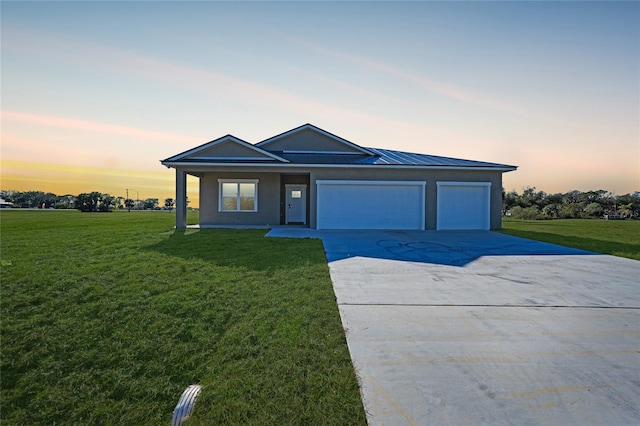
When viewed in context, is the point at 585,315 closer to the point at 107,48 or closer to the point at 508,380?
the point at 508,380

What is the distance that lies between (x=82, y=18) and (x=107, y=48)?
1.40 m

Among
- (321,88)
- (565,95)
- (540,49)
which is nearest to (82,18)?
(321,88)

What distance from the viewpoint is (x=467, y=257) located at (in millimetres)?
8805

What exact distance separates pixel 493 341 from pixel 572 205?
114ft

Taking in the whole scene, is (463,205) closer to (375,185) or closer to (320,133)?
(375,185)

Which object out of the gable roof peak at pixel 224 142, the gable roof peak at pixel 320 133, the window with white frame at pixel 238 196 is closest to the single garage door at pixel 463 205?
the gable roof peak at pixel 320 133

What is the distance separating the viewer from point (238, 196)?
16.8m

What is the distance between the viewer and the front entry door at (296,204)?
17.5 m

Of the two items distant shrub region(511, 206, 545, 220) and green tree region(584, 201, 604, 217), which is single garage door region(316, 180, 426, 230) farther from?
green tree region(584, 201, 604, 217)

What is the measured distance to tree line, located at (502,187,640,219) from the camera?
29219mm

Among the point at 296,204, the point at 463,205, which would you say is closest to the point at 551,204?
the point at 463,205

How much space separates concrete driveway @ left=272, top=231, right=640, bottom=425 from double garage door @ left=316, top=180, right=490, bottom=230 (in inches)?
293

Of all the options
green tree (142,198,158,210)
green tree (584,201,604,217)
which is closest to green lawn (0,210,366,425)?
green tree (584,201,604,217)

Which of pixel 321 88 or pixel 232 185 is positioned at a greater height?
pixel 321 88
